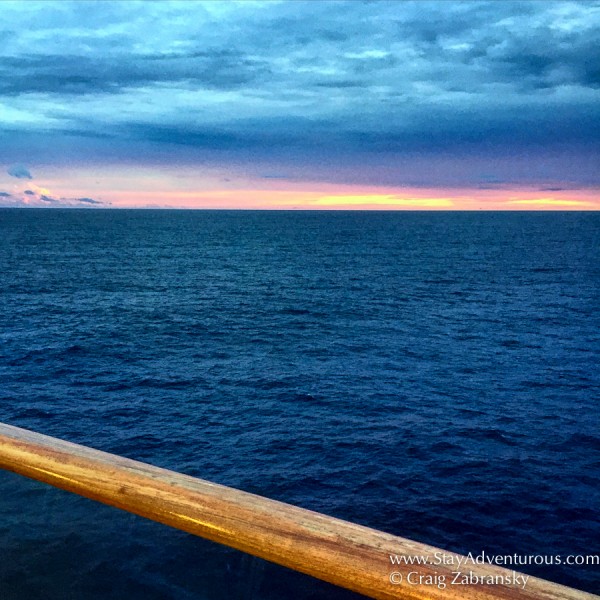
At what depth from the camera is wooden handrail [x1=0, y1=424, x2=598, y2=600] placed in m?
1.90

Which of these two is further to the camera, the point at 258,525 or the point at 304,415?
the point at 304,415

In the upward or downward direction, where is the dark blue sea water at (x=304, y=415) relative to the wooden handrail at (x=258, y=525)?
downward

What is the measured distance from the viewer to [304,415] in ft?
81.0

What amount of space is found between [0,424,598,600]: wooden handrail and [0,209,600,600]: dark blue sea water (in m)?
0.22

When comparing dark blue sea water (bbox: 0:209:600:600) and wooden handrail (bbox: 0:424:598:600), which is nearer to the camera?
wooden handrail (bbox: 0:424:598:600)

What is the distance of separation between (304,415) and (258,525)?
22.9m

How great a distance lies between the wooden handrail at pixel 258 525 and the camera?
1899 mm

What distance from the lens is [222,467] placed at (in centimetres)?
1998

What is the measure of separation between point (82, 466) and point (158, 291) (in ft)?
188

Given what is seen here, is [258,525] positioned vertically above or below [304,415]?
above

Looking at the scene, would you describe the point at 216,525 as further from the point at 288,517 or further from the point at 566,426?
the point at 566,426

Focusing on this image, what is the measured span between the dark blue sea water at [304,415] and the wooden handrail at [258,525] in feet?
0.73

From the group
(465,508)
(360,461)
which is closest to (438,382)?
(360,461)

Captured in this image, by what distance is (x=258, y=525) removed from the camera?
7.07ft
